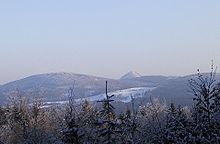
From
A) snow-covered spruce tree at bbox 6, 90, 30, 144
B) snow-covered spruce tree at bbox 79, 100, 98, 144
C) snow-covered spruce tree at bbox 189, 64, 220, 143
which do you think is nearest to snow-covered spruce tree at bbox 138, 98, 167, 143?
snow-covered spruce tree at bbox 79, 100, 98, 144

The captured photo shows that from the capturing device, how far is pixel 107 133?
18172 mm

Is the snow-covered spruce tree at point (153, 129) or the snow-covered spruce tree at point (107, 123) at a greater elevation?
the snow-covered spruce tree at point (107, 123)

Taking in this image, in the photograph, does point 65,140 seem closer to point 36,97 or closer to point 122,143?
point 122,143

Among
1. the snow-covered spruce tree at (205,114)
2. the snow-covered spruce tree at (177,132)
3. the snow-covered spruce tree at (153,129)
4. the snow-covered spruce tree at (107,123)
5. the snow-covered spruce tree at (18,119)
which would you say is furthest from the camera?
the snow-covered spruce tree at (18,119)

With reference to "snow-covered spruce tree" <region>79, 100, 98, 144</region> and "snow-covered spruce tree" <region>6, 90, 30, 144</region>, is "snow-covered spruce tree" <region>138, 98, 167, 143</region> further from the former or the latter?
"snow-covered spruce tree" <region>6, 90, 30, 144</region>

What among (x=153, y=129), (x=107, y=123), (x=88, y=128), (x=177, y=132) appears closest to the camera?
(x=107, y=123)

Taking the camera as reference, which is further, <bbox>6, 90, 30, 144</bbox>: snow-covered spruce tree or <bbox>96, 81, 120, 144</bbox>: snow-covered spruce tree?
<bbox>6, 90, 30, 144</bbox>: snow-covered spruce tree

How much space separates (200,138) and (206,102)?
4.72 ft

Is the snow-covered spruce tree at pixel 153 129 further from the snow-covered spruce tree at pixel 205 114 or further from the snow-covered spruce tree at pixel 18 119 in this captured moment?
the snow-covered spruce tree at pixel 18 119

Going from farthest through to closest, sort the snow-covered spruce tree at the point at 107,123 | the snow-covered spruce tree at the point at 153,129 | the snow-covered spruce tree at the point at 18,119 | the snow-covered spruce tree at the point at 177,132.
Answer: the snow-covered spruce tree at the point at 18,119
the snow-covered spruce tree at the point at 153,129
the snow-covered spruce tree at the point at 177,132
the snow-covered spruce tree at the point at 107,123

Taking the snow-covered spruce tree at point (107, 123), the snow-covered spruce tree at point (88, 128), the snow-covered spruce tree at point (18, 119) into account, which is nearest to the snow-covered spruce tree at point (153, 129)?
the snow-covered spruce tree at point (88, 128)

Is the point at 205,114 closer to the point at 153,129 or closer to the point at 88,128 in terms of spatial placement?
the point at 153,129

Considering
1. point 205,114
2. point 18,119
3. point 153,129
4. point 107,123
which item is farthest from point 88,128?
point 18,119

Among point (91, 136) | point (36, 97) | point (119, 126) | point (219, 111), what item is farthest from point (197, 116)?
point (36, 97)
